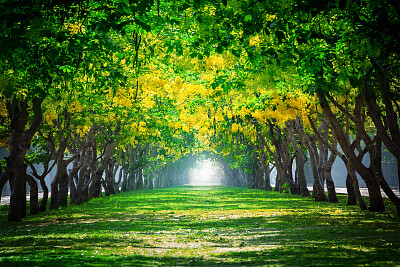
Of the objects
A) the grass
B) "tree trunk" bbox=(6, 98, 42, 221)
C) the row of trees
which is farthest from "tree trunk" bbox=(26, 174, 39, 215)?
the grass

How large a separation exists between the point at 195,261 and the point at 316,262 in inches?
72.5

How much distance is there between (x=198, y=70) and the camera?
53.1ft

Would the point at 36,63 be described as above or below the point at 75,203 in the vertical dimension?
above

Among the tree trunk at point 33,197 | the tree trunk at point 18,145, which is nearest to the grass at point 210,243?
the tree trunk at point 18,145

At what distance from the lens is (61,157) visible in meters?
19.6

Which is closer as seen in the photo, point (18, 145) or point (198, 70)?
point (18, 145)

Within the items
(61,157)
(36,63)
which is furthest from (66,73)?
(61,157)

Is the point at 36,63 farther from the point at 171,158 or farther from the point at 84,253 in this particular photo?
the point at 171,158

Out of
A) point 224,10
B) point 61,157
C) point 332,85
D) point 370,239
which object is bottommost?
point 370,239

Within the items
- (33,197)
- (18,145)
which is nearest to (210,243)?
(18,145)

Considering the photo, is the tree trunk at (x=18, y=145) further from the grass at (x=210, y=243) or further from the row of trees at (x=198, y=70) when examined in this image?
the grass at (x=210, y=243)

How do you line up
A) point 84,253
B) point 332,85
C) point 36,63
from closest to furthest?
point 84,253 < point 36,63 < point 332,85

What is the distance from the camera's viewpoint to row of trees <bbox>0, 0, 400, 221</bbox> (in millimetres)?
8109

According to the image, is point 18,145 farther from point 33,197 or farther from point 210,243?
point 210,243
